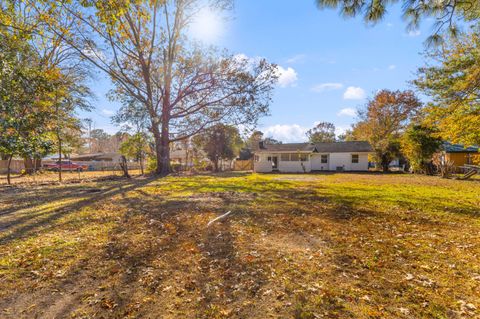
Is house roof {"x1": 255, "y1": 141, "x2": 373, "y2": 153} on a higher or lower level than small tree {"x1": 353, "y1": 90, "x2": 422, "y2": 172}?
lower

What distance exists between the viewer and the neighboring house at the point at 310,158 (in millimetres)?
28781

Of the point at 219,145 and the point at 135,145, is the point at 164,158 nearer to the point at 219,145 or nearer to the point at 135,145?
the point at 135,145

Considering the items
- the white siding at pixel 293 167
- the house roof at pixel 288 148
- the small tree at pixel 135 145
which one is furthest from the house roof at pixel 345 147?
the small tree at pixel 135 145

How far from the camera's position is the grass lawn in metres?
2.80

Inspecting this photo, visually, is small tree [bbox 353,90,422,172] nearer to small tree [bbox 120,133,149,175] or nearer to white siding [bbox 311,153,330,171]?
white siding [bbox 311,153,330,171]

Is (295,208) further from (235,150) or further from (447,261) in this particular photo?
(235,150)

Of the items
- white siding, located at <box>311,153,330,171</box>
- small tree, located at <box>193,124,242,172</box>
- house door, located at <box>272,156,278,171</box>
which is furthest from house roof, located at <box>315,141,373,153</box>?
small tree, located at <box>193,124,242,172</box>

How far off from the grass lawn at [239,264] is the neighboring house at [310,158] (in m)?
21.8

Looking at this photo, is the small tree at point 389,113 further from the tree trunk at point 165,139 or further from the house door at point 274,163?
the tree trunk at point 165,139

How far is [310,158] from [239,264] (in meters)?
27.9

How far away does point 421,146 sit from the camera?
22.1 metres

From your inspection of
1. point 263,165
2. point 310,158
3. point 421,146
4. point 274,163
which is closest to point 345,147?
point 310,158

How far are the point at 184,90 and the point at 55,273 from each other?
16086 millimetres

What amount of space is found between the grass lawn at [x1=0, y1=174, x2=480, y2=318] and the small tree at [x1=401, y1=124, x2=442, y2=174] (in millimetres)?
18252
